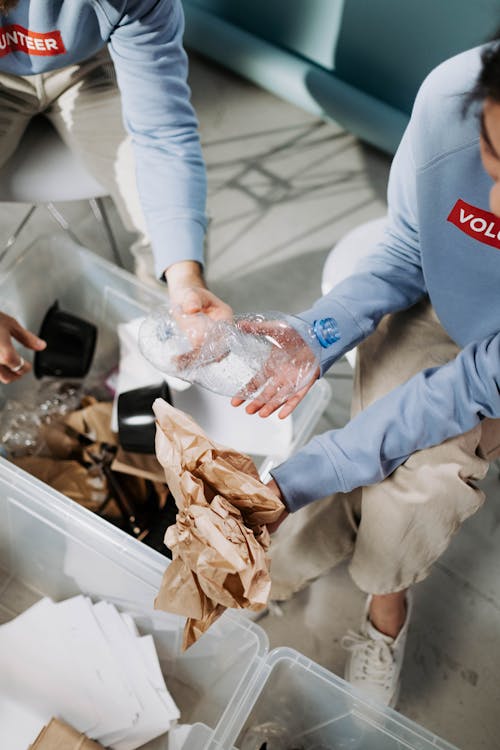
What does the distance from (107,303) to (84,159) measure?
0.93ft

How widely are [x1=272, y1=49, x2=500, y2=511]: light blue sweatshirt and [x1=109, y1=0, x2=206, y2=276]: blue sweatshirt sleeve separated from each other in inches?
12.7

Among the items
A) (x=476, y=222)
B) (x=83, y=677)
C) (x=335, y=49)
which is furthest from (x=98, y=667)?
(x=335, y=49)

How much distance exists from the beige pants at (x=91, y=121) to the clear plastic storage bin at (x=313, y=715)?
902 millimetres

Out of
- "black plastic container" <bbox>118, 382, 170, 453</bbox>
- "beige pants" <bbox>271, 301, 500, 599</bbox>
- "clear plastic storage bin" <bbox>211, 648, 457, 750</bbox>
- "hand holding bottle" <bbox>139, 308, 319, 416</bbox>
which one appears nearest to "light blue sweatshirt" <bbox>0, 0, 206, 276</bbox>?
"hand holding bottle" <bbox>139, 308, 319, 416</bbox>

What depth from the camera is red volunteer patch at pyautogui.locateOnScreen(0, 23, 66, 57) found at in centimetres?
128

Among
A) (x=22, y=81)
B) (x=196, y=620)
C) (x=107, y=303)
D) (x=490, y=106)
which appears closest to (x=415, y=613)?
(x=196, y=620)

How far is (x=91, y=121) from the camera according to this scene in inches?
60.5

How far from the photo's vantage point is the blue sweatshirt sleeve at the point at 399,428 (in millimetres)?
1138

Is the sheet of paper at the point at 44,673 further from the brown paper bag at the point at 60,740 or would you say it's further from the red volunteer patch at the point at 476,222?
the red volunteer patch at the point at 476,222

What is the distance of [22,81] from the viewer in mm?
1436

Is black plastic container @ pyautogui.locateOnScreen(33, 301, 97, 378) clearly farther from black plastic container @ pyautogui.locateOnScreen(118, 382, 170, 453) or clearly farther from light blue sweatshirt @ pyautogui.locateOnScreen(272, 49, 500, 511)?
light blue sweatshirt @ pyautogui.locateOnScreen(272, 49, 500, 511)

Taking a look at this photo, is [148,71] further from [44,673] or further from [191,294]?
[44,673]

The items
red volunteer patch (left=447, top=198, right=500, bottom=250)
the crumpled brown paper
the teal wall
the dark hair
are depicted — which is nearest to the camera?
the dark hair

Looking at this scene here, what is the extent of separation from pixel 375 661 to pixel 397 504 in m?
0.42
